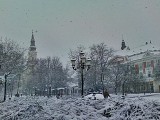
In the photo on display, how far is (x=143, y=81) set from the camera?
6662 centimetres

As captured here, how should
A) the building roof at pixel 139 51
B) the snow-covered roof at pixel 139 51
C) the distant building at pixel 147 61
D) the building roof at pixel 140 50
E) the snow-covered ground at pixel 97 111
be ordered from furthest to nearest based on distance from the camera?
the building roof at pixel 140 50 → the snow-covered roof at pixel 139 51 → the building roof at pixel 139 51 → the distant building at pixel 147 61 → the snow-covered ground at pixel 97 111

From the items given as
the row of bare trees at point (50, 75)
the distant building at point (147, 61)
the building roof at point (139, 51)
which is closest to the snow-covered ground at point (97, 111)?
the distant building at point (147, 61)

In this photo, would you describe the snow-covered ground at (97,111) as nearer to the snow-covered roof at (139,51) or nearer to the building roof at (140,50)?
the snow-covered roof at (139,51)

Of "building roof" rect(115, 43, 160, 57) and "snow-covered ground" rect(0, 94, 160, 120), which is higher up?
"building roof" rect(115, 43, 160, 57)

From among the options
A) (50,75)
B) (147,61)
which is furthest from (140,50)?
(50,75)

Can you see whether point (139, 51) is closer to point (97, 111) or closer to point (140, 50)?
point (140, 50)

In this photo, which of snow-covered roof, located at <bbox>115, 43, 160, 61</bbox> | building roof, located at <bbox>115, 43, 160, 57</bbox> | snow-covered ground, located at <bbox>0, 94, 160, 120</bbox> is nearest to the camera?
snow-covered ground, located at <bbox>0, 94, 160, 120</bbox>

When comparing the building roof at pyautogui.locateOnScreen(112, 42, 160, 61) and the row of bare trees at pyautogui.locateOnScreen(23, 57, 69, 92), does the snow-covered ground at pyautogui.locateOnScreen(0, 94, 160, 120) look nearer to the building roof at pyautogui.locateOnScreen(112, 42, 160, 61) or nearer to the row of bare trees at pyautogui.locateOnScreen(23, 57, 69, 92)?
the row of bare trees at pyautogui.locateOnScreen(23, 57, 69, 92)

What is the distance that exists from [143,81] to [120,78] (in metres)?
11.3

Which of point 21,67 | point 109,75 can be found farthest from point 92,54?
point 21,67

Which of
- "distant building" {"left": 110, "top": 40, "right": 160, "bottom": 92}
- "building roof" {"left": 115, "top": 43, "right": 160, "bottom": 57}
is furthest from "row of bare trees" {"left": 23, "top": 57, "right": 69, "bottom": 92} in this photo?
"building roof" {"left": 115, "top": 43, "right": 160, "bottom": 57}

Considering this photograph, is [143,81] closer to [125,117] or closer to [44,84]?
[44,84]

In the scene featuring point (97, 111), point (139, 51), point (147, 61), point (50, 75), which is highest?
point (139, 51)

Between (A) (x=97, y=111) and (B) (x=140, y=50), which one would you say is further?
(B) (x=140, y=50)
